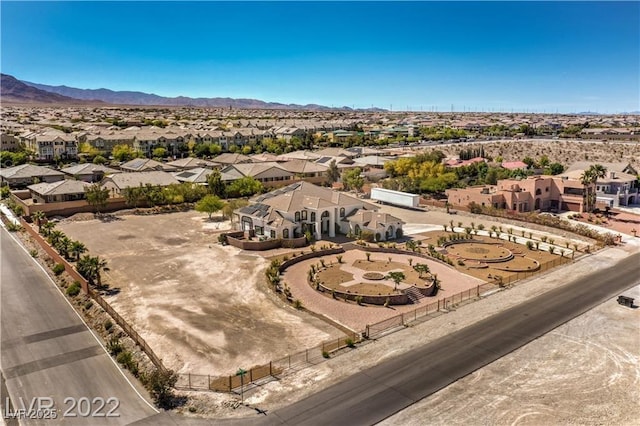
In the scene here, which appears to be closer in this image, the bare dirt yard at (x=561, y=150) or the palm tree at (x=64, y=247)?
the palm tree at (x=64, y=247)

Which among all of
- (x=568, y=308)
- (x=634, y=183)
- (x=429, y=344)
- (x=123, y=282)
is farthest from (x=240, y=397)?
(x=634, y=183)

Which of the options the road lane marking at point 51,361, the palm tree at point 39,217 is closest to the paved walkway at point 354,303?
the road lane marking at point 51,361

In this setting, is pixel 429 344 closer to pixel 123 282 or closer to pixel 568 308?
pixel 568 308

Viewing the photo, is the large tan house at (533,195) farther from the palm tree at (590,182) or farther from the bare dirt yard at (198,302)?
the bare dirt yard at (198,302)

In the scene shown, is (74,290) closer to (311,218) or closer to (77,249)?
(77,249)

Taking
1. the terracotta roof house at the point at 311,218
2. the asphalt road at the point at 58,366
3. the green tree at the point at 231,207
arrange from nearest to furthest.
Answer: the asphalt road at the point at 58,366 < the terracotta roof house at the point at 311,218 < the green tree at the point at 231,207

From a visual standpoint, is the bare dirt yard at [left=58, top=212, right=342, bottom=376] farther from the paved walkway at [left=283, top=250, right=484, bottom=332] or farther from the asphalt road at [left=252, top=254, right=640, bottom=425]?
the asphalt road at [left=252, top=254, right=640, bottom=425]
